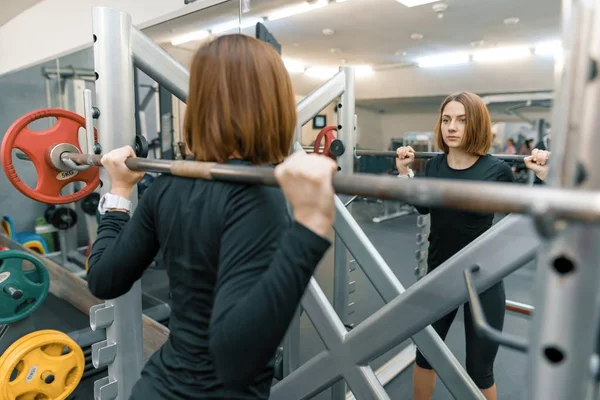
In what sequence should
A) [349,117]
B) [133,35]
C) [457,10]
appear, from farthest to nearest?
[457,10] < [349,117] < [133,35]

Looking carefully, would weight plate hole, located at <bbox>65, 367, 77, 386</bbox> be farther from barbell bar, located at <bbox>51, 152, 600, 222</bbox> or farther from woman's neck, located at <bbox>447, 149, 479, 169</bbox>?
woman's neck, located at <bbox>447, 149, 479, 169</bbox>

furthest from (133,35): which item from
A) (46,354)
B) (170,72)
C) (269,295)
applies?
(46,354)

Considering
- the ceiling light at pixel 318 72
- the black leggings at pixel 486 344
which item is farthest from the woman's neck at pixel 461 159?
the ceiling light at pixel 318 72

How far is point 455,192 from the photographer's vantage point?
45cm

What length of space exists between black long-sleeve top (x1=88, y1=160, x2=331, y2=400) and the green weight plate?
1.64 metres

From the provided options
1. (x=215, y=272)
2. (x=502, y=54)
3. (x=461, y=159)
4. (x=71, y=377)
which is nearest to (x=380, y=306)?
(x=461, y=159)

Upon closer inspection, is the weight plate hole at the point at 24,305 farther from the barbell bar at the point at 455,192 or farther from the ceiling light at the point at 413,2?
the ceiling light at the point at 413,2

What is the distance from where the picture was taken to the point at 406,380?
7.04 feet

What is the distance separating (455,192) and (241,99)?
34 centimetres

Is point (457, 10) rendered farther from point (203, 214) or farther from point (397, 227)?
point (203, 214)

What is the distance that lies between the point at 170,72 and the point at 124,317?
74 cm

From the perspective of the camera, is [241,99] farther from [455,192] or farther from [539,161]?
[539,161]

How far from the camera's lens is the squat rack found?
40 centimetres

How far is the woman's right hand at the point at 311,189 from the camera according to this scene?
0.53 metres
